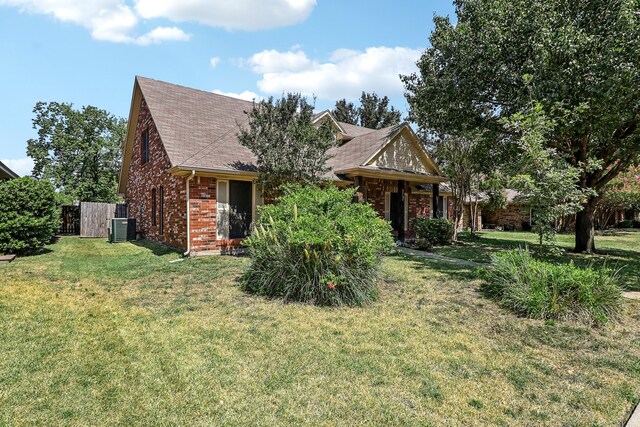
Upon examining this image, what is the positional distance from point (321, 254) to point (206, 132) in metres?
9.32

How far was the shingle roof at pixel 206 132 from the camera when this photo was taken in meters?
11.6

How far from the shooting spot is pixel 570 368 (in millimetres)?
3682

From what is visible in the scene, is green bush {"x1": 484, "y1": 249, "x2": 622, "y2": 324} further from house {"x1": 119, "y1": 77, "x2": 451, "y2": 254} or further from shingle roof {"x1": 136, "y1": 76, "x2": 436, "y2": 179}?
shingle roof {"x1": 136, "y1": 76, "x2": 436, "y2": 179}

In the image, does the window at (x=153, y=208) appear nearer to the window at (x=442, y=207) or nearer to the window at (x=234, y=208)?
the window at (x=234, y=208)

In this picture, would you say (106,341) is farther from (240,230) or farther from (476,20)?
(476,20)

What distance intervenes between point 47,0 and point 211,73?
475cm

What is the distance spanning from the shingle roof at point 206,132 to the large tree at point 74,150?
19233 mm

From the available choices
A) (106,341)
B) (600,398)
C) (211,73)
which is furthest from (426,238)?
(106,341)

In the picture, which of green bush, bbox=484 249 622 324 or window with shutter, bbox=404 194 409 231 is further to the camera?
window with shutter, bbox=404 194 409 231

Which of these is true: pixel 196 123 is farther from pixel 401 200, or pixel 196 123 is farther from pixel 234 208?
pixel 401 200

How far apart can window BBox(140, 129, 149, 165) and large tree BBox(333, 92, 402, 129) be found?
27036 millimetres

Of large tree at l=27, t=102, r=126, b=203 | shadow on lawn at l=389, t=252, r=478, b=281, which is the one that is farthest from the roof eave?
large tree at l=27, t=102, r=126, b=203

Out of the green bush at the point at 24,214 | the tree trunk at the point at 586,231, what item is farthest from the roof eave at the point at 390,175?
the green bush at the point at 24,214

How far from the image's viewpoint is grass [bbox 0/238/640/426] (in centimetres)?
280
